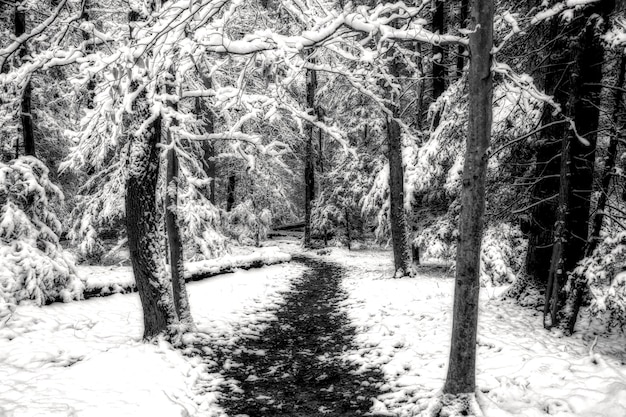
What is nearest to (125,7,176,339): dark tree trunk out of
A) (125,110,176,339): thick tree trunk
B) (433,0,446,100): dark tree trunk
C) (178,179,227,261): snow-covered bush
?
(125,110,176,339): thick tree trunk

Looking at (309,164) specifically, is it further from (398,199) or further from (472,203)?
(472,203)

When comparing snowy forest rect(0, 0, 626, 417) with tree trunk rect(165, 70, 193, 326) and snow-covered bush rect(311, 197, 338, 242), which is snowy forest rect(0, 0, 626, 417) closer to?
tree trunk rect(165, 70, 193, 326)

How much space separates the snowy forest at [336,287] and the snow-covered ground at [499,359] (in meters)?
0.04

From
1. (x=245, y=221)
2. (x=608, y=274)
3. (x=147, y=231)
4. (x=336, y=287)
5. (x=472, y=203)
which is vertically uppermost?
(x=472, y=203)

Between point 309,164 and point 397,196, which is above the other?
point 309,164

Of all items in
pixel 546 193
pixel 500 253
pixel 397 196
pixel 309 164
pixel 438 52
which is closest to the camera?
pixel 546 193

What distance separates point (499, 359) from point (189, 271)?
8765 mm

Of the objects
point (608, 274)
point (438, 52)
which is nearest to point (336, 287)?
point (608, 274)

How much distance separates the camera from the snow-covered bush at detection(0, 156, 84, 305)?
23.3 feet

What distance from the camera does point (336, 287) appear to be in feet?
40.4

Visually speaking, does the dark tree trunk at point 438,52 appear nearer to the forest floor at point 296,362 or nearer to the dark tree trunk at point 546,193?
the dark tree trunk at point 546,193

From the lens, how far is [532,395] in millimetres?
4270

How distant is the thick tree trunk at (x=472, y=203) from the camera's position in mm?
3725

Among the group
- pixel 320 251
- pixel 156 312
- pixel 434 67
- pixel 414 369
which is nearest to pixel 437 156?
pixel 434 67
